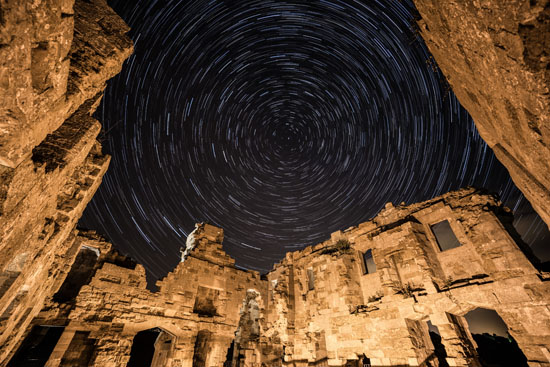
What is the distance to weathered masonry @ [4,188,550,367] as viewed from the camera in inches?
351

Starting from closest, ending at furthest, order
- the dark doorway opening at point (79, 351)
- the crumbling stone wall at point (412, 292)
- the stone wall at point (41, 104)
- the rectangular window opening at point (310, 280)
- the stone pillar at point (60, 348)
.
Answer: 1. the stone wall at point (41, 104)
2. the crumbling stone wall at point (412, 292)
3. the stone pillar at point (60, 348)
4. the dark doorway opening at point (79, 351)
5. the rectangular window opening at point (310, 280)

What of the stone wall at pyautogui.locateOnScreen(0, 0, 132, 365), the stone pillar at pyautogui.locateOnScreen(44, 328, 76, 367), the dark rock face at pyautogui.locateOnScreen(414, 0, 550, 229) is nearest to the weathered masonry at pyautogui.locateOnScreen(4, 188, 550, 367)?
the stone pillar at pyautogui.locateOnScreen(44, 328, 76, 367)

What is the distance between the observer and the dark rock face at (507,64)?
2.47 meters

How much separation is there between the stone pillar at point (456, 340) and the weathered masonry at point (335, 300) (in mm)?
40

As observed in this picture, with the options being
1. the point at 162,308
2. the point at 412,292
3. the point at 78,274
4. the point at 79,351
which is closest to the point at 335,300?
the point at 412,292

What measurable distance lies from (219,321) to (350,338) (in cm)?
757

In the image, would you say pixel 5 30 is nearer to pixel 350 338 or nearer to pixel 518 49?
pixel 518 49

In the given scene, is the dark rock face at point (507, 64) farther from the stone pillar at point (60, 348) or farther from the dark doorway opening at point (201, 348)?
the stone pillar at point (60, 348)

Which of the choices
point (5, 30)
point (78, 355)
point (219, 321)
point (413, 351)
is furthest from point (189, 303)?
point (5, 30)

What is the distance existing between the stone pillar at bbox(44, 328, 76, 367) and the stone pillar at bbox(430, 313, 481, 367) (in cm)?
1589

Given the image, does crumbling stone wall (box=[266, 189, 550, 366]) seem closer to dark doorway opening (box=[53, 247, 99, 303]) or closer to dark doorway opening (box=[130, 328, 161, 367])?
dark doorway opening (box=[130, 328, 161, 367])

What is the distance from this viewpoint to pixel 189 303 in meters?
12.9

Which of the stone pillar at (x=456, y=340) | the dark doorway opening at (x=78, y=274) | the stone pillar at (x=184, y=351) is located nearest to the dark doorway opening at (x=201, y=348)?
the stone pillar at (x=184, y=351)

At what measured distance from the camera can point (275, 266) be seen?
1755 cm
